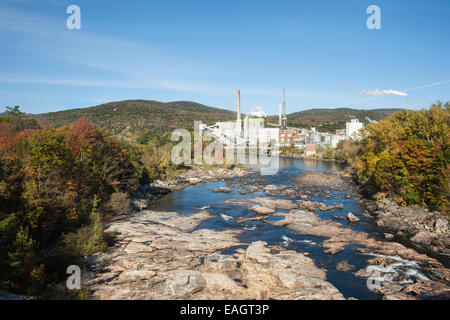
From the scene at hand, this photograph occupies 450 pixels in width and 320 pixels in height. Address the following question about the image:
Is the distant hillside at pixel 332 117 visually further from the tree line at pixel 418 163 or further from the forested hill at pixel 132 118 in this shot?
the tree line at pixel 418 163

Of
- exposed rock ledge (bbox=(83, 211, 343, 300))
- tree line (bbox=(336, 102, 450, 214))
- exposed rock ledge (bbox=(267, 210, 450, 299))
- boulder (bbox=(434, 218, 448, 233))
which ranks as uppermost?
tree line (bbox=(336, 102, 450, 214))

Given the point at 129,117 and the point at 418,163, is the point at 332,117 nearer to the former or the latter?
the point at 129,117

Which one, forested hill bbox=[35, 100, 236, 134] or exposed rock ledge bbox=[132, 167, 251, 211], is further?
forested hill bbox=[35, 100, 236, 134]

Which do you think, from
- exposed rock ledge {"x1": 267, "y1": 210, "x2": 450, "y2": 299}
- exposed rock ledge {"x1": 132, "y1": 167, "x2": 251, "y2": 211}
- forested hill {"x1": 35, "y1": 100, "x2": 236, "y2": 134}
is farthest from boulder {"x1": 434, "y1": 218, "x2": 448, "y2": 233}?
forested hill {"x1": 35, "y1": 100, "x2": 236, "y2": 134}

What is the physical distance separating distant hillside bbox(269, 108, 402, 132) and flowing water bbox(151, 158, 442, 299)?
Answer: 105142 millimetres

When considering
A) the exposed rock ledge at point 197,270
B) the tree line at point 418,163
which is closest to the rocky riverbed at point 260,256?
the exposed rock ledge at point 197,270

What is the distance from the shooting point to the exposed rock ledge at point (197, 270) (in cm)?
1198

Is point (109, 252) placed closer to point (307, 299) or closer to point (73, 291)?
point (73, 291)

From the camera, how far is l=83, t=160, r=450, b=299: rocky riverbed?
12.4 meters

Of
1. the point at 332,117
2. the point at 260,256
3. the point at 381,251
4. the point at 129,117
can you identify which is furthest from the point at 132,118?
the point at 332,117

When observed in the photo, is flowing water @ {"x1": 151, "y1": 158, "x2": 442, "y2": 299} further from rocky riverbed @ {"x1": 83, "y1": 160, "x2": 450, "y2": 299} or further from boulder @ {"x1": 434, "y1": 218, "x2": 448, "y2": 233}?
boulder @ {"x1": 434, "y1": 218, "x2": 448, "y2": 233}

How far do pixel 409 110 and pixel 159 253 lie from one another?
4198 cm

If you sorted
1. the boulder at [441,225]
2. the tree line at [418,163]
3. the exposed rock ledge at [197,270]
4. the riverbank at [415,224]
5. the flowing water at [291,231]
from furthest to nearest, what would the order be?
the tree line at [418,163]
the boulder at [441,225]
the riverbank at [415,224]
the flowing water at [291,231]
the exposed rock ledge at [197,270]

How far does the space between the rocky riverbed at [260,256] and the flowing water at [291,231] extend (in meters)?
0.06
